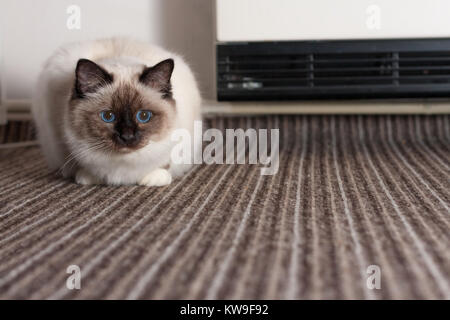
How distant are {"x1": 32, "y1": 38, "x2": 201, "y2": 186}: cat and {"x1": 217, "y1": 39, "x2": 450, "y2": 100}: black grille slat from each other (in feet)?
0.93

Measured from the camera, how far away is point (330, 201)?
3.47 feet

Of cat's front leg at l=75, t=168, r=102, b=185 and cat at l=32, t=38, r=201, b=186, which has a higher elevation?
cat at l=32, t=38, r=201, b=186

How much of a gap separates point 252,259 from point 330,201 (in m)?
0.40

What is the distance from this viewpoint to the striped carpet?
0.63m

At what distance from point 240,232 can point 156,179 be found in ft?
1.47

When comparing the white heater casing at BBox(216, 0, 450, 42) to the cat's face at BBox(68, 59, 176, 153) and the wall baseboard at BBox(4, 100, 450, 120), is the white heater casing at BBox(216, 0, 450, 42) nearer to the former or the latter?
the wall baseboard at BBox(4, 100, 450, 120)

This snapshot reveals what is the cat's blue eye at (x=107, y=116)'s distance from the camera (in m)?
1.12

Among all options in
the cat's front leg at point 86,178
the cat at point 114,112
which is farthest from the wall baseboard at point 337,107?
the cat's front leg at point 86,178

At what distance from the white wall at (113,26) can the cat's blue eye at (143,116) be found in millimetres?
745

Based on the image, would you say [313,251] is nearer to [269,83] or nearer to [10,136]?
[269,83]

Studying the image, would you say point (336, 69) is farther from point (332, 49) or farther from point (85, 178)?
point (85, 178)

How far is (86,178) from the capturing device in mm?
1245

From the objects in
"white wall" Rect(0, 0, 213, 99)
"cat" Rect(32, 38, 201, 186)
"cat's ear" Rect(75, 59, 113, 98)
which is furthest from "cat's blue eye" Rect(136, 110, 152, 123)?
"white wall" Rect(0, 0, 213, 99)

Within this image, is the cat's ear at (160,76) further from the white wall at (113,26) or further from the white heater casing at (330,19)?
the white wall at (113,26)
